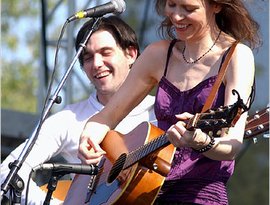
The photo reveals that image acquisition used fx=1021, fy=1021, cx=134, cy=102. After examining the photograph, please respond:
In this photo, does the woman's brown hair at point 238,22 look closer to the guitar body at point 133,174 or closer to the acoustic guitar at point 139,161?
the acoustic guitar at point 139,161

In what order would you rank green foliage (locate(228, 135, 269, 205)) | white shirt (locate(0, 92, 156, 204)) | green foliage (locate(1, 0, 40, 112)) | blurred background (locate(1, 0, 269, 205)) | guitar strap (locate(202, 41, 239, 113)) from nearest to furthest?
1. guitar strap (locate(202, 41, 239, 113))
2. white shirt (locate(0, 92, 156, 204))
3. blurred background (locate(1, 0, 269, 205))
4. green foliage (locate(228, 135, 269, 205))
5. green foliage (locate(1, 0, 40, 112))

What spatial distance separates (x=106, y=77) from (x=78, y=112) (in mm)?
230

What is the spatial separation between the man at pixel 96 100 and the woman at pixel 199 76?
1.16 m

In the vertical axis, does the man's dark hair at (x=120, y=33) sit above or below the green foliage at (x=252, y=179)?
below

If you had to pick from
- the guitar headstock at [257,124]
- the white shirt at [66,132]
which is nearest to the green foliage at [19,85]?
the white shirt at [66,132]

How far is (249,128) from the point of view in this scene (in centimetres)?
408

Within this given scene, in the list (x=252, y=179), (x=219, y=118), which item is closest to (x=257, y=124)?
(x=219, y=118)

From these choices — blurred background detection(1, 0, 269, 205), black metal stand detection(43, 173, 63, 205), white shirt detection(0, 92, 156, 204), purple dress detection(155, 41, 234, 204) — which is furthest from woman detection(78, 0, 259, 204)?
white shirt detection(0, 92, 156, 204)

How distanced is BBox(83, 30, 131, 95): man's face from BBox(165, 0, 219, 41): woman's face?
1372mm

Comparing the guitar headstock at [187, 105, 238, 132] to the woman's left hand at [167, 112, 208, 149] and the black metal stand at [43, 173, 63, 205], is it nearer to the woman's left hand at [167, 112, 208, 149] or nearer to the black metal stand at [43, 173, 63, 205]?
the woman's left hand at [167, 112, 208, 149]

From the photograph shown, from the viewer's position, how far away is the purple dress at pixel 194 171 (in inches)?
146

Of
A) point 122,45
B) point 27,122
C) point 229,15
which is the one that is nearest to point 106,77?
Result: point 122,45

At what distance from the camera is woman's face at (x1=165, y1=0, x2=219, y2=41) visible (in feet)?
12.3

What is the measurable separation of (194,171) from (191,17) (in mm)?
565
